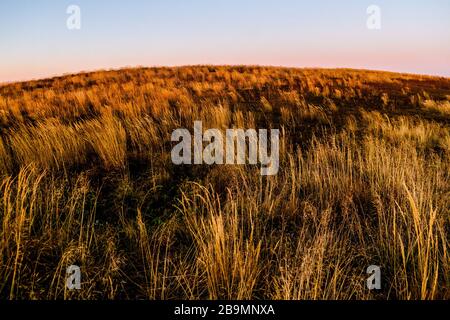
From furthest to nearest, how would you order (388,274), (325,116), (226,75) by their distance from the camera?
(226,75) → (325,116) → (388,274)

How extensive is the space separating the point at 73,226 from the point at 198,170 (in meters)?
1.96

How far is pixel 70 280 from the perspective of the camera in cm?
208

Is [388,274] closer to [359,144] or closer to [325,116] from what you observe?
[359,144]

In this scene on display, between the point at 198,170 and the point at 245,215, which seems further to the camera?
the point at 198,170

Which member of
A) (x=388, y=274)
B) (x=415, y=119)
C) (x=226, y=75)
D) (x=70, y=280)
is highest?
(x=226, y=75)

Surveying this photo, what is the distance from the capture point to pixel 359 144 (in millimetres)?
6098

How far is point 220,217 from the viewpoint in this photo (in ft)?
7.48

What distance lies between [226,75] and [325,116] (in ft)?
33.2

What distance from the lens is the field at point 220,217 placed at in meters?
2.16

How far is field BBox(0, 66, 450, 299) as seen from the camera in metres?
2.16

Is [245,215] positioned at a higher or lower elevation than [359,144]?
lower
